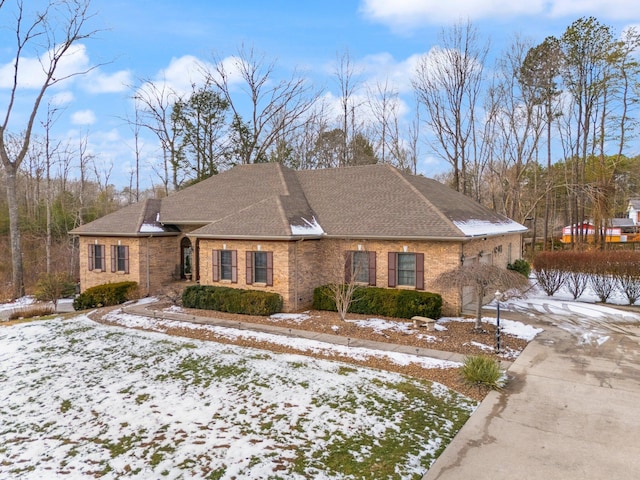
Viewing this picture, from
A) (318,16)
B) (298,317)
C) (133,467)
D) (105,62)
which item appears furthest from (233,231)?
(105,62)

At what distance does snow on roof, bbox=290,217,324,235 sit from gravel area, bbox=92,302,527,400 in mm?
2985

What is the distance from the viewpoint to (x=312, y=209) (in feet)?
60.0

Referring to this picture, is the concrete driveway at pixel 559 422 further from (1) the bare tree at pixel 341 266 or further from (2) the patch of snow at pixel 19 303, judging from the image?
(2) the patch of snow at pixel 19 303

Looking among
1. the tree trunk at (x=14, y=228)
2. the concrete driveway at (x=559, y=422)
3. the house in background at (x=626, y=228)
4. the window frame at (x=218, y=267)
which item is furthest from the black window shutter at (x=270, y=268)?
the house in background at (x=626, y=228)

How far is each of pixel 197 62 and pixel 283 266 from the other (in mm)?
25206

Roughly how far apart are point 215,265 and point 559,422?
1289cm

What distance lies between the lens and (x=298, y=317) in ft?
46.7

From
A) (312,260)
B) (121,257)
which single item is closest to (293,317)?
(312,260)

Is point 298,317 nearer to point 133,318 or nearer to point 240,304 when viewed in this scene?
point 240,304

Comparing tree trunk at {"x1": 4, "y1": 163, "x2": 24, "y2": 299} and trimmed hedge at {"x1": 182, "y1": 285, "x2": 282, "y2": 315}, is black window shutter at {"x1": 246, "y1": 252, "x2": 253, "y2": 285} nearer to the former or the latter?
trimmed hedge at {"x1": 182, "y1": 285, "x2": 282, "y2": 315}

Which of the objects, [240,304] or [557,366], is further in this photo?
[240,304]

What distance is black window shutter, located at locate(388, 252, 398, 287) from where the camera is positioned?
48.8 feet

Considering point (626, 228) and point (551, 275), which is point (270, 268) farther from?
point (626, 228)

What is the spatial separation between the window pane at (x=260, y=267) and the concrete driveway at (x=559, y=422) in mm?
9125
